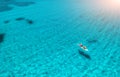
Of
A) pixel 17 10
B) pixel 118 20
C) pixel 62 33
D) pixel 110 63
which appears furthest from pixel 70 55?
pixel 17 10

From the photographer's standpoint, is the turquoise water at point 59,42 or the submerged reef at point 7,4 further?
the submerged reef at point 7,4

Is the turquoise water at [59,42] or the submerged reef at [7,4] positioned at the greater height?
the submerged reef at [7,4]

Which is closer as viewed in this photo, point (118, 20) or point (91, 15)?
point (118, 20)

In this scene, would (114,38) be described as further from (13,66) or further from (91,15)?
(13,66)

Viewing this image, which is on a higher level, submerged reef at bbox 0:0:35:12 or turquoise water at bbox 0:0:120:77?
submerged reef at bbox 0:0:35:12

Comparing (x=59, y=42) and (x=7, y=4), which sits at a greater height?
(x=7, y=4)

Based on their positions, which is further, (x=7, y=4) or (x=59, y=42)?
(x=7, y=4)

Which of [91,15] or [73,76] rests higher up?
[91,15]

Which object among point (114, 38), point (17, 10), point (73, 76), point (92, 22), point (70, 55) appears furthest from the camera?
point (17, 10)
